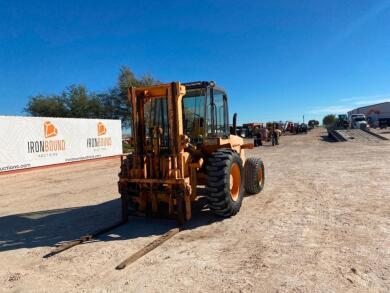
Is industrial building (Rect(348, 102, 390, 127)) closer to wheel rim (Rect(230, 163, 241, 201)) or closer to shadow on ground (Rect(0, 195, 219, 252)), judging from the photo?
wheel rim (Rect(230, 163, 241, 201))

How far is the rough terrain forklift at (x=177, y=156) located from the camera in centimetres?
705

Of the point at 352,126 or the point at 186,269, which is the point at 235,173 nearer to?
the point at 186,269

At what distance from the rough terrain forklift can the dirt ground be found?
1.49 feet

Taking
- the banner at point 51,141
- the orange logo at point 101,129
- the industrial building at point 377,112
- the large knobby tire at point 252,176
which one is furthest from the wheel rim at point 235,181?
the industrial building at point 377,112

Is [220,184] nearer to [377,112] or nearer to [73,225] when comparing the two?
[73,225]

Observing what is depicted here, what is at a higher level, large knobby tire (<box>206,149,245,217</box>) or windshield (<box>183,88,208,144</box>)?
windshield (<box>183,88,208,144</box>)

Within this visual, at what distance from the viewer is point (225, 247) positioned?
5.83m

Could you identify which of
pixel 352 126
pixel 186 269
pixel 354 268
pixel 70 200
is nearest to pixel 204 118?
pixel 186 269

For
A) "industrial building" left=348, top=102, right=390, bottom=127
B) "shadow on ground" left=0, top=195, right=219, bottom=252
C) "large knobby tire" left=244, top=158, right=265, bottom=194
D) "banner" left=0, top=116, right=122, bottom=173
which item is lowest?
"shadow on ground" left=0, top=195, right=219, bottom=252

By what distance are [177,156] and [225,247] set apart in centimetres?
206

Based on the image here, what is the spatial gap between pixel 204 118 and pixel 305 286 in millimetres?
4412

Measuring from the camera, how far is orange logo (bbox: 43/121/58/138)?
2107 cm

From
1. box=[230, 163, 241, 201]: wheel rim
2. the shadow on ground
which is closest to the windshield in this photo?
box=[230, 163, 241, 201]: wheel rim

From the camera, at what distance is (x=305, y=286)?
4281 mm
